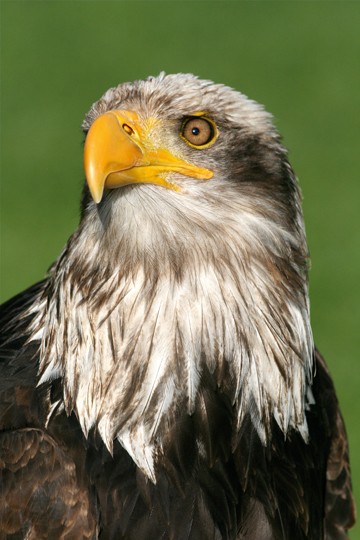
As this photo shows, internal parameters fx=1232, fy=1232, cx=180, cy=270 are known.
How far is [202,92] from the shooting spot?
4281mm

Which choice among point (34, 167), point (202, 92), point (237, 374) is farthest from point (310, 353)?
point (34, 167)

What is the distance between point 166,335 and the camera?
14.0ft

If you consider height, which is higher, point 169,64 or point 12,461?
point 169,64

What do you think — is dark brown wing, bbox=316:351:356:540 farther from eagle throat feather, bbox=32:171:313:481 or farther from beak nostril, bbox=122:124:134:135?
beak nostril, bbox=122:124:134:135

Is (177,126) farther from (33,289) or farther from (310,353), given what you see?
(33,289)

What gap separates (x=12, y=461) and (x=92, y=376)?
407mm

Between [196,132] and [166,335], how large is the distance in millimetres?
705

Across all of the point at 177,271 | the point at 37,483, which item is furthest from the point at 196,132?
the point at 37,483

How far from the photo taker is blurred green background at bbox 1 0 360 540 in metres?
9.77

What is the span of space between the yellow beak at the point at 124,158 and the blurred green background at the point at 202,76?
4.48m

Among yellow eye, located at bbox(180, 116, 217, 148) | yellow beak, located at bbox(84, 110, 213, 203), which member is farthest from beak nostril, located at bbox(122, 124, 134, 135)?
yellow eye, located at bbox(180, 116, 217, 148)

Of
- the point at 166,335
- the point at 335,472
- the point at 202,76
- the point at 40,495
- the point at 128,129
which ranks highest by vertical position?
the point at 128,129

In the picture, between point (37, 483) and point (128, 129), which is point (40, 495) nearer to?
point (37, 483)

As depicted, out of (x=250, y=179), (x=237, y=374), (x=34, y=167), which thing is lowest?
(x=34, y=167)
